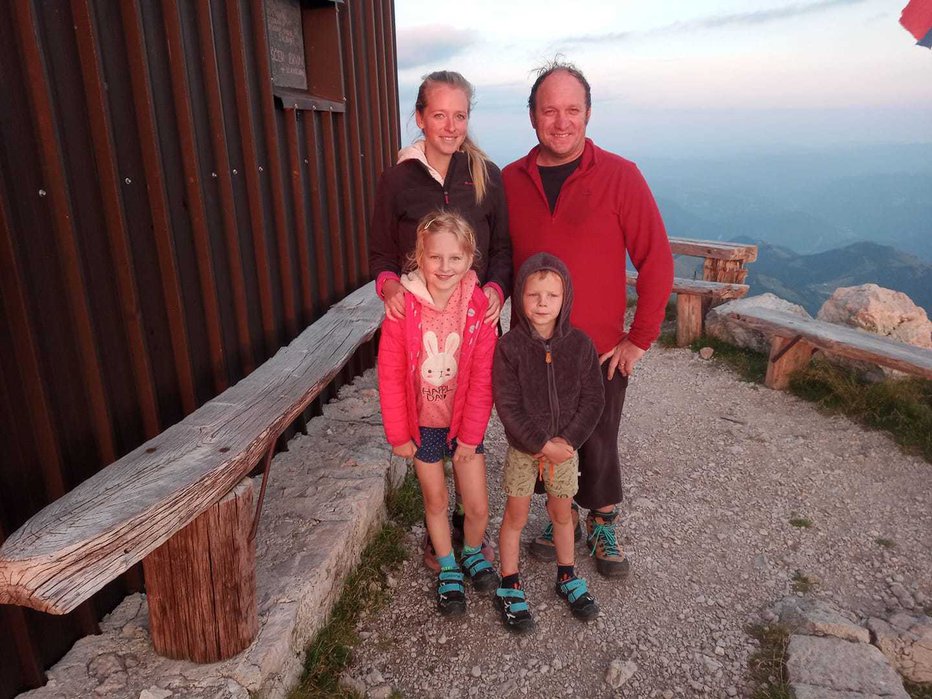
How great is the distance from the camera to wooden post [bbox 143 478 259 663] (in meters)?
2.05

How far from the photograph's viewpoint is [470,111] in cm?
265

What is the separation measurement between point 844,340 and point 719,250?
2.63 metres

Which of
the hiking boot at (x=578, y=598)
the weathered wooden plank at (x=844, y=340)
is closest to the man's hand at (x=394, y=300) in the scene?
the hiking boot at (x=578, y=598)

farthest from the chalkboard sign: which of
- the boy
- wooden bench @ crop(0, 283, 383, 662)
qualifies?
the boy

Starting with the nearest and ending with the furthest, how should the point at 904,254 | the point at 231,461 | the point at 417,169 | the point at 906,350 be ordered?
the point at 231,461 < the point at 417,169 < the point at 906,350 < the point at 904,254

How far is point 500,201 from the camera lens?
9.14 ft

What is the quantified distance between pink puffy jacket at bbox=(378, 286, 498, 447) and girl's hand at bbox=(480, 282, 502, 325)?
0.02 meters

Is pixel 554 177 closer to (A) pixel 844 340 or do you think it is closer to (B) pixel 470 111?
(B) pixel 470 111

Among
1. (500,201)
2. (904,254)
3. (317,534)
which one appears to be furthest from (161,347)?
(904,254)

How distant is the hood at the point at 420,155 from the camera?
2668 mm

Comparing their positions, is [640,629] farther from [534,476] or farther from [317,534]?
[317,534]

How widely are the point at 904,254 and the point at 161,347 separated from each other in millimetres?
149869

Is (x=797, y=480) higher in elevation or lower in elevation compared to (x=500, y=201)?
lower

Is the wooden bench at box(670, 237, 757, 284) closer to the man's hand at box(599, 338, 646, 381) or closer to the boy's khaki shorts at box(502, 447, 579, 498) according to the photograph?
the man's hand at box(599, 338, 646, 381)
